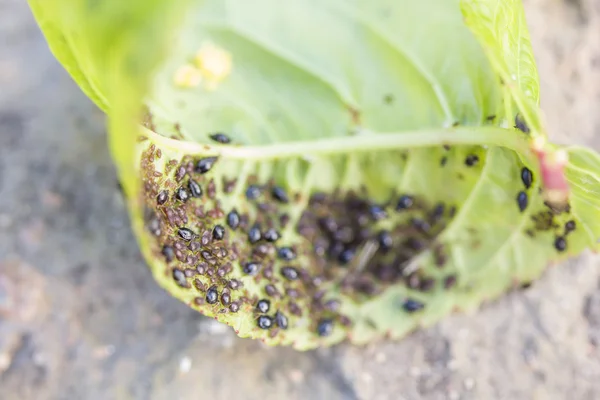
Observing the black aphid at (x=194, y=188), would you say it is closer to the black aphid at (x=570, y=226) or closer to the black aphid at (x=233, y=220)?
the black aphid at (x=233, y=220)

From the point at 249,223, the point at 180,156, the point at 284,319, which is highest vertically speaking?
the point at 180,156

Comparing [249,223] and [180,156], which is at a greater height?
[180,156]

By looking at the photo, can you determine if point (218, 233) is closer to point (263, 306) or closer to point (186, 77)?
point (263, 306)

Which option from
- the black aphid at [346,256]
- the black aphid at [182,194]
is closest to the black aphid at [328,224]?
the black aphid at [346,256]

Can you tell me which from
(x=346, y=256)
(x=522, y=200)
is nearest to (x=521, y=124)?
(x=522, y=200)

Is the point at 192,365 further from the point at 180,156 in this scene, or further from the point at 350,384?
the point at 180,156

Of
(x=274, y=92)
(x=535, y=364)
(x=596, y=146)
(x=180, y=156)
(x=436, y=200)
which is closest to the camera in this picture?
(x=180, y=156)

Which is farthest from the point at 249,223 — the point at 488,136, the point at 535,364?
the point at 535,364
